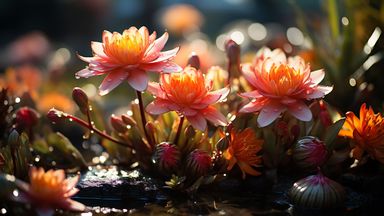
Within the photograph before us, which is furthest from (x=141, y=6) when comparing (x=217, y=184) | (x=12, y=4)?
(x=217, y=184)

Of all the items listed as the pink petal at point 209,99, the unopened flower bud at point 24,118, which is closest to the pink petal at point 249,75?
Answer: the pink petal at point 209,99

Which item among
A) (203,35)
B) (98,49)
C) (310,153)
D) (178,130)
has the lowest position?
(310,153)

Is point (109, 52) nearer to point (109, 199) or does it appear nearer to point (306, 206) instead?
point (109, 199)

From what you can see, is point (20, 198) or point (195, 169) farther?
point (195, 169)

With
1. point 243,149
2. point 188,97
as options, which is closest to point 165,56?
point 188,97

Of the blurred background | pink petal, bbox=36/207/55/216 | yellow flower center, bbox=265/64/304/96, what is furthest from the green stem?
the blurred background

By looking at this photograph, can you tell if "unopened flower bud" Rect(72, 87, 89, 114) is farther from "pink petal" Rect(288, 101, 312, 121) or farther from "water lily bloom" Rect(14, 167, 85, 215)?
"pink petal" Rect(288, 101, 312, 121)

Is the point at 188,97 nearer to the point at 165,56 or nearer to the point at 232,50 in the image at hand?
the point at 165,56
